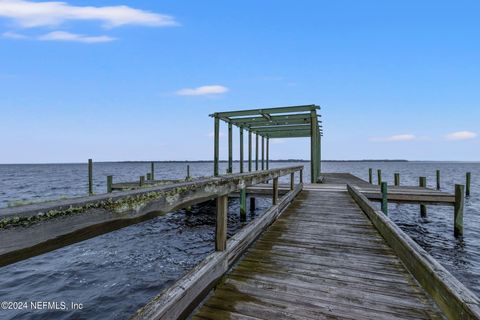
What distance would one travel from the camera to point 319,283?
2.93m

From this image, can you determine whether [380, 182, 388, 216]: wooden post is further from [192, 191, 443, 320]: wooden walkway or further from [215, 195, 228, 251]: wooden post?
[215, 195, 228, 251]: wooden post

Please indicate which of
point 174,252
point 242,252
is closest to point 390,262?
point 242,252

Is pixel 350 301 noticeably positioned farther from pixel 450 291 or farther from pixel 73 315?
pixel 73 315

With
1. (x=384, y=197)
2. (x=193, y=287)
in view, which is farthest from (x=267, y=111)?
(x=193, y=287)

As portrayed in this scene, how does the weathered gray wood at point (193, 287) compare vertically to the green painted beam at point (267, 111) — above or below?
below

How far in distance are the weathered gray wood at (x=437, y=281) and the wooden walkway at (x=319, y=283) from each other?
4.0 inches

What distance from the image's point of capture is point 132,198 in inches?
64.2

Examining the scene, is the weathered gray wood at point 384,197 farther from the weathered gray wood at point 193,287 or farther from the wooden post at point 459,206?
the weathered gray wood at point 193,287

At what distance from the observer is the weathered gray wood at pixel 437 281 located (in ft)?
6.50

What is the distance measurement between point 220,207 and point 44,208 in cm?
185

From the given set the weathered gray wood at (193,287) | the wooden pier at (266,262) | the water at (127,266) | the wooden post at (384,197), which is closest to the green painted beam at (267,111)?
the wooden post at (384,197)

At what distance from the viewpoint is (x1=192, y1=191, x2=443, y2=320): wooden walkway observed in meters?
2.39

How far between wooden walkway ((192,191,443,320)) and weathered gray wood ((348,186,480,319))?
10 cm

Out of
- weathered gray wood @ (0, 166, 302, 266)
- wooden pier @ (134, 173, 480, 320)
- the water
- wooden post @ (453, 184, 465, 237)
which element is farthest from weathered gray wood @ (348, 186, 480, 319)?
wooden post @ (453, 184, 465, 237)
